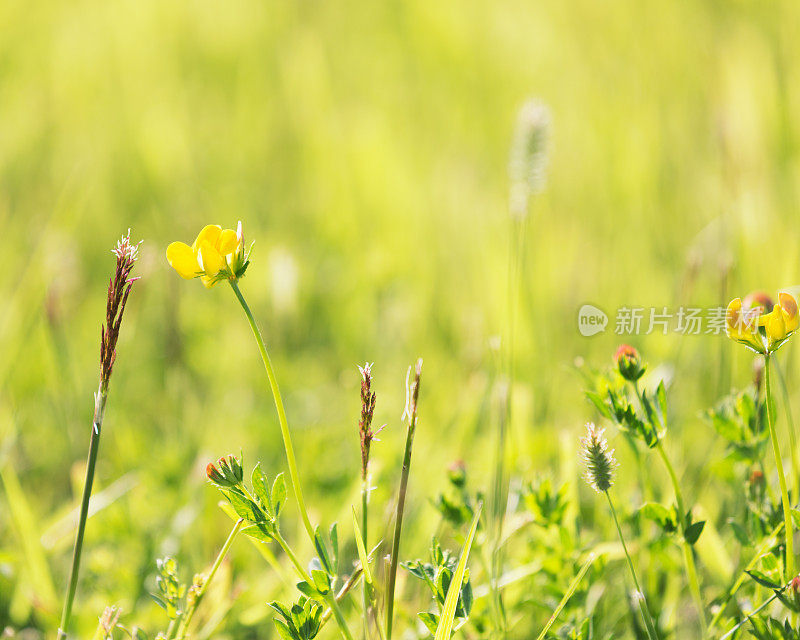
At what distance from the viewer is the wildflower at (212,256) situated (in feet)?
2.40

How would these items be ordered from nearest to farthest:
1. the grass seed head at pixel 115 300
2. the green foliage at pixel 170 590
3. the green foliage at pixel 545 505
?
the grass seed head at pixel 115 300 → the green foliage at pixel 170 590 → the green foliage at pixel 545 505

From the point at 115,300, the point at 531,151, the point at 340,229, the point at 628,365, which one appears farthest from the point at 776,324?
the point at 340,229

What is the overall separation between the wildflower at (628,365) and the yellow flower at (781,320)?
16cm

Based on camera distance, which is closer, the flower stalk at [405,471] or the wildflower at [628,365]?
the flower stalk at [405,471]

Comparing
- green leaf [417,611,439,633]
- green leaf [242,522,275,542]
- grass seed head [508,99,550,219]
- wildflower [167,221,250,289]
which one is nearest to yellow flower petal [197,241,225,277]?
wildflower [167,221,250,289]

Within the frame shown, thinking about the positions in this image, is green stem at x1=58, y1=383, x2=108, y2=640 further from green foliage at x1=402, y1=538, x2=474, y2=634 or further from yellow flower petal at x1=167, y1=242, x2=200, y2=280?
green foliage at x1=402, y1=538, x2=474, y2=634

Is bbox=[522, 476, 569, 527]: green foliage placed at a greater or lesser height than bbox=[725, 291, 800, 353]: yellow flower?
lesser

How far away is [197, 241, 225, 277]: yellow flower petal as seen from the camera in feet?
2.40

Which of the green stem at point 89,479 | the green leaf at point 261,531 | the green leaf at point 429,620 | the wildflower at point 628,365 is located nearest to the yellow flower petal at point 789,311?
the wildflower at point 628,365

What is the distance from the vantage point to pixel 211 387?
1729mm

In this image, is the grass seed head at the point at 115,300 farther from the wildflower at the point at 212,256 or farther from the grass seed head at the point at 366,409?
the grass seed head at the point at 366,409

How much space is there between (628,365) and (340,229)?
1473 mm

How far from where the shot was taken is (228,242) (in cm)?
73

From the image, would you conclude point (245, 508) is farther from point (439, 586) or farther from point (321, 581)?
point (439, 586)
